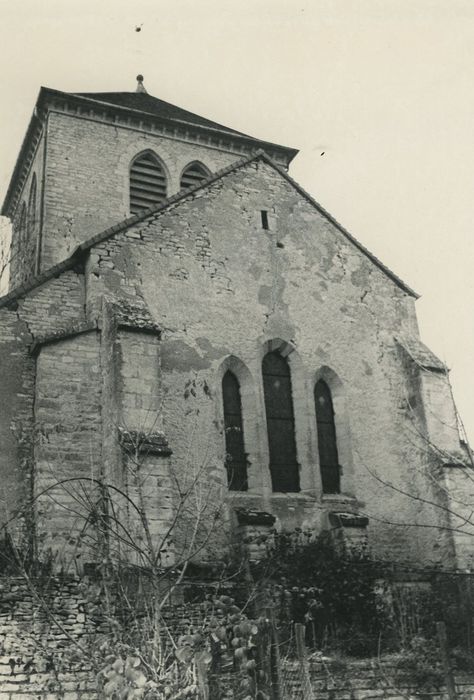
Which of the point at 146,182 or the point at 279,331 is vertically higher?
the point at 146,182

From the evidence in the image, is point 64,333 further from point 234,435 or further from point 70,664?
point 70,664

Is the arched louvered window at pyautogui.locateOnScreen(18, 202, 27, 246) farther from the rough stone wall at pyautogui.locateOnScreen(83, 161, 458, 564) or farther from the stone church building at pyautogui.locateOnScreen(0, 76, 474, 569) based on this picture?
the rough stone wall at pyautogui.locateOnScreen(83, 161, 458, 564)

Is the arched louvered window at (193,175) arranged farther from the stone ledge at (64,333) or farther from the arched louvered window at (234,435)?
the stone ledge at (64,333)

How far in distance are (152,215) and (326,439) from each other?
17.9ft

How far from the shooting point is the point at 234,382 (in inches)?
588

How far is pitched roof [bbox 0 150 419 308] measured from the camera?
14.3m

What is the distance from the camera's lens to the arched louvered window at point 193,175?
2355 centimetres

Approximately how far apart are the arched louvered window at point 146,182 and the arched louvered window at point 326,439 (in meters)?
9.46

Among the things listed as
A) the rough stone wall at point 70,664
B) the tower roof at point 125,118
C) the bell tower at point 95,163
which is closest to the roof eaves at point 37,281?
the bell tower at point 95,163

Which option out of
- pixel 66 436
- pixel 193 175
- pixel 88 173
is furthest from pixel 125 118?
pixel 66 436

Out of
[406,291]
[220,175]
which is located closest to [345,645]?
[406,291]

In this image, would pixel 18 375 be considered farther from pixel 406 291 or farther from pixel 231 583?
pixel 406 291

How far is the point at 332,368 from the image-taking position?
15578mm

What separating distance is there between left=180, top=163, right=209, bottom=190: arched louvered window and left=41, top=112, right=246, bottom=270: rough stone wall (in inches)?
8.1
